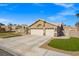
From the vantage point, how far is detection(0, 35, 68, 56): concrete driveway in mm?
9235

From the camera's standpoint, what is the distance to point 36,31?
11.1m

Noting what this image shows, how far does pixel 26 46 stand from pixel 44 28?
1.46 m

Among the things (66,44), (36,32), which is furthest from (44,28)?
(66,44)

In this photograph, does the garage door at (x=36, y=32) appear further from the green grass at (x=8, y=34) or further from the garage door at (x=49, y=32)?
the green grass at (x=8, y=34)

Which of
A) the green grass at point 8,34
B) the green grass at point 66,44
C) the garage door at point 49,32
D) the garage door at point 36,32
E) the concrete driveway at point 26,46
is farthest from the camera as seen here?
the garage door at point 36,32

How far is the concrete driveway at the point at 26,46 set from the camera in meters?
9.24

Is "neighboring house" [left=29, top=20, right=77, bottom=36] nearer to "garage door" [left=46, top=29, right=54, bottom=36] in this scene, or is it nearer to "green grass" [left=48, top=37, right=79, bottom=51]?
"garage door" [left=46, top=29, right=54, bottom=36]

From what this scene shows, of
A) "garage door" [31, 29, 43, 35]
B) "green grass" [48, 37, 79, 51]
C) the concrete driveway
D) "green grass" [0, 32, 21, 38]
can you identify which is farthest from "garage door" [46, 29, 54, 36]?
"green grass" [0, 32, 21, 38]

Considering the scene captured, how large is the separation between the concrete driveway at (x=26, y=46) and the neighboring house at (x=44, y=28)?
1.12 ft

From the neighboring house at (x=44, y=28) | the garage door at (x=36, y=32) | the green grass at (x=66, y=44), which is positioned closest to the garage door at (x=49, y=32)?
the neighboring house at (x=44, y=28)

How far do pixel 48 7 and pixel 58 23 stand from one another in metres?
1.00

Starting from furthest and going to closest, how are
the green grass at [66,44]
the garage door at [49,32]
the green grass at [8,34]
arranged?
the green grass at [8,34] → the garage door at [49,32] → the green grass at [66,44]

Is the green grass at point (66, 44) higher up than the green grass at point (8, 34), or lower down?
lower down

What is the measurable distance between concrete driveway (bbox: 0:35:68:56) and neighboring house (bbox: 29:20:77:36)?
1.12ft
